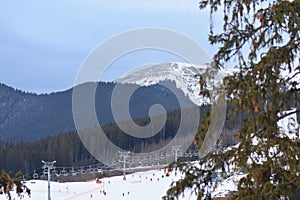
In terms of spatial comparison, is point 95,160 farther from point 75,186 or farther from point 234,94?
point 234,94

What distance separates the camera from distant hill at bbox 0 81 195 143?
356 ft

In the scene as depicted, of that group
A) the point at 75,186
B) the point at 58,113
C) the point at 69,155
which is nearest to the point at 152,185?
the point at 75,186

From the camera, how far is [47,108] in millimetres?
134625

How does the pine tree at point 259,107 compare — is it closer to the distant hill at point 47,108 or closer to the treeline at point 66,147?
the treeline at point 66,147

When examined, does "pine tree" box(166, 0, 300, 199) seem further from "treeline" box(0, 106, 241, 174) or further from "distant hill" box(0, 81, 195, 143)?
"distant hill" box(0, 81, 195, 143)

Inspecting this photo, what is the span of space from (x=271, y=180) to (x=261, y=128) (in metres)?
0.53

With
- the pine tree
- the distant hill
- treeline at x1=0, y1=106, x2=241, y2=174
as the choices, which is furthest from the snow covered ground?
the distant hill

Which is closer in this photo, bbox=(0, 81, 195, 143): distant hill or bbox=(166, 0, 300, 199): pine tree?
bbox=(166, 0, 300, 199): pine tree

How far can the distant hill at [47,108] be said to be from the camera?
108 m

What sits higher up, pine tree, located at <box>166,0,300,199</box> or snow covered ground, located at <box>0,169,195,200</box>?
pine tree, located at <box>166,0,300,199</box>

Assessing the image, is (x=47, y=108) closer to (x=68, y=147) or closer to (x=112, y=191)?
(x=68, y=147)

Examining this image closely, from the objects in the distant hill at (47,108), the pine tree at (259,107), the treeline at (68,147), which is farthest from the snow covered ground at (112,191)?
the distant hill at (47,108)

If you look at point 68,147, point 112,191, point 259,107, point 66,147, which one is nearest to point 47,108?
point 66,147

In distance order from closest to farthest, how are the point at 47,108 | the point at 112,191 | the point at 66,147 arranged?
1. the point at 112,191
2. the point at 66,147
3. the point at 47,108
